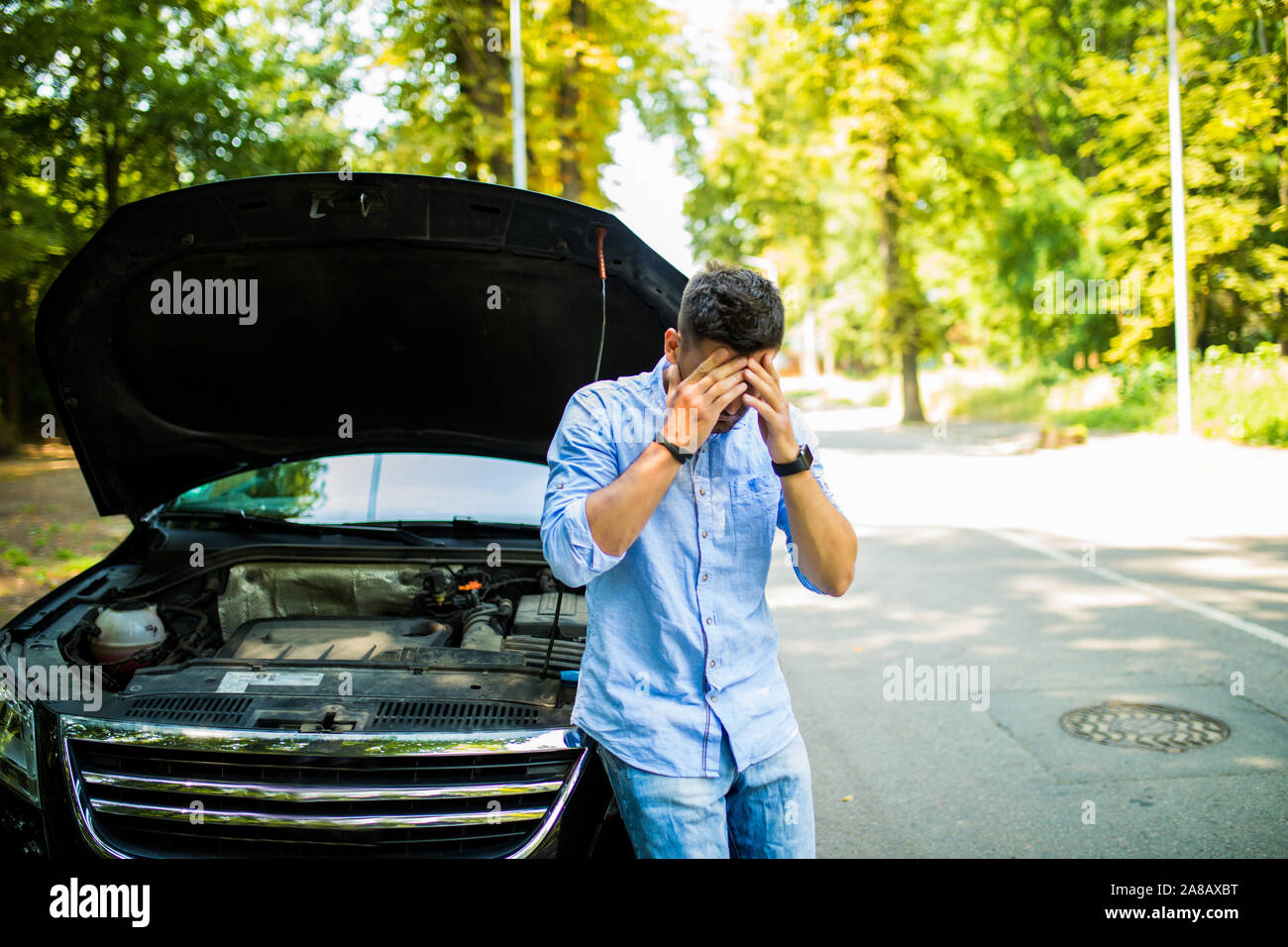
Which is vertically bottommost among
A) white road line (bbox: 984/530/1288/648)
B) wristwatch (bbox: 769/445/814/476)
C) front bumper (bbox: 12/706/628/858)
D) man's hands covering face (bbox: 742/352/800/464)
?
white road line (bbox: 984/530/1288/648)

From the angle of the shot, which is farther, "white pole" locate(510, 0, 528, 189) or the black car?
"white pole" locate(510, 0, 528, 189)

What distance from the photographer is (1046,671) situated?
20.1 ft

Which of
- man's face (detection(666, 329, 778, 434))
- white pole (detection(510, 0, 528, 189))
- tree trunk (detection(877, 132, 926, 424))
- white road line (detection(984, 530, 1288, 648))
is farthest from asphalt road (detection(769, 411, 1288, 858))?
tree trunk (detection(877, 132, 926, 424))

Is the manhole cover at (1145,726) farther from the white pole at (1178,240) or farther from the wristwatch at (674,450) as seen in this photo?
the white pole at (1178,240)

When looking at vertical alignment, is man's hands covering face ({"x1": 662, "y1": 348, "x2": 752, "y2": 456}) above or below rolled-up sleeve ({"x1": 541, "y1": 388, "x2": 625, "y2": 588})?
above

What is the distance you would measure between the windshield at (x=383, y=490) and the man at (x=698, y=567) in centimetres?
199

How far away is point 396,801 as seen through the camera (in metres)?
2.35

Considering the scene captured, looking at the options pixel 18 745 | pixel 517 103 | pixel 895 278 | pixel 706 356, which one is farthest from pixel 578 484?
pixel 895 278

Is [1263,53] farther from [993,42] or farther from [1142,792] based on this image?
[1142,792]

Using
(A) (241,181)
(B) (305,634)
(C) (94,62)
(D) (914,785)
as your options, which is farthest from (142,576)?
(C) (94,62)

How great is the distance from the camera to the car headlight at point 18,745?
251cm

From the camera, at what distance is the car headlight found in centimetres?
251

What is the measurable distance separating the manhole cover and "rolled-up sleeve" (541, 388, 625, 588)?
3.89m

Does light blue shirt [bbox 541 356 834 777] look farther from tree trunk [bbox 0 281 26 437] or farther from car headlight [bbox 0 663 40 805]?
tree trunk [bbox 0 281 26 437]
